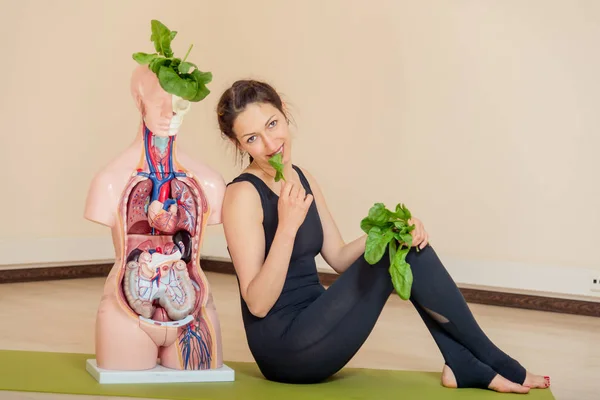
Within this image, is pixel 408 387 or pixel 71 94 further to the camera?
pixel 71 94

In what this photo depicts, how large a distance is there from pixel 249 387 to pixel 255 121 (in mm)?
789

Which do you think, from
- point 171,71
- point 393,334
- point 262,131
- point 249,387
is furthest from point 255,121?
point 393,334

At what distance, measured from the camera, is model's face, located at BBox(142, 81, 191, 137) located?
2.87 m

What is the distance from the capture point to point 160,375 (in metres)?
2.79

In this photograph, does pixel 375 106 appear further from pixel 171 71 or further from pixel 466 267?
pixel 171 71

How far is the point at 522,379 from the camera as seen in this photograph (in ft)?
9.17

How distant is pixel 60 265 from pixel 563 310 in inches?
118

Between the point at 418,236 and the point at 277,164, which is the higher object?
the point at 277,164

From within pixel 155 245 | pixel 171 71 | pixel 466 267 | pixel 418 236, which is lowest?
pixel 466 267

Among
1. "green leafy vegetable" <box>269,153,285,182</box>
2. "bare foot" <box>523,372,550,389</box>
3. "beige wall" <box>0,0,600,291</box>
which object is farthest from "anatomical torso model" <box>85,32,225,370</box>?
"beige wall" <box>0,0,600,291</box>

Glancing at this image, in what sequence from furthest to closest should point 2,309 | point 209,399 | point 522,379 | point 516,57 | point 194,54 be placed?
point 194,54 < point 516,57 < point 2,309 < point 522,379 < point 209,399

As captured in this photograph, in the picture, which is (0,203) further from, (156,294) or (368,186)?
(156,294)

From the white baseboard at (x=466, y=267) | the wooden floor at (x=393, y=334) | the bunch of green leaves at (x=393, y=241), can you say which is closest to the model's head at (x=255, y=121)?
the bunch of green leaves at (x=393, y=241)

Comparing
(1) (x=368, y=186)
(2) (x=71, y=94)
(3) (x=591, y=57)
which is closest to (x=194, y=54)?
(2) (x=71, y=94)
